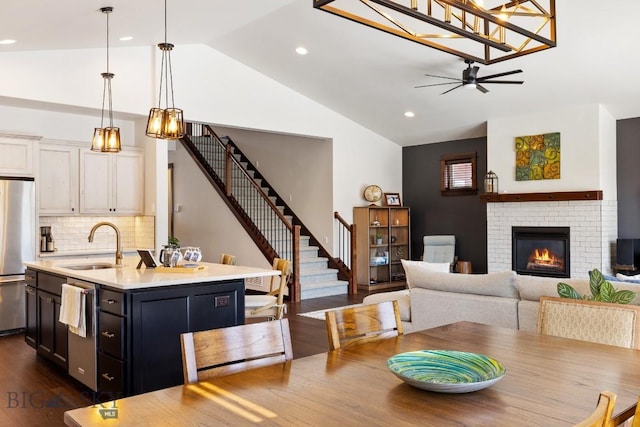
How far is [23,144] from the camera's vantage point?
255 inches

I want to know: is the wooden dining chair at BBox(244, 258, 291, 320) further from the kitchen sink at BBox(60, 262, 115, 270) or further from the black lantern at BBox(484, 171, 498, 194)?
→ the black lantern at BBox(484, 171, 498, 194)

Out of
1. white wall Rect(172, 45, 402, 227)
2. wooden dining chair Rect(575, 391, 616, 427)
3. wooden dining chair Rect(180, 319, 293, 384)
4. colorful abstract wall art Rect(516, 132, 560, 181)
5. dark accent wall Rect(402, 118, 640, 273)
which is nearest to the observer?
wooden dining chair Rect(575, 391, 616, 427)

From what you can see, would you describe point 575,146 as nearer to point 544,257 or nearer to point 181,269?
point 544,257

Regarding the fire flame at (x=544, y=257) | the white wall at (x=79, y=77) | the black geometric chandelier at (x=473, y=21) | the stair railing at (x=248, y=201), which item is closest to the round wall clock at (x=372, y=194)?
the stair railing at (x=248, y=201)

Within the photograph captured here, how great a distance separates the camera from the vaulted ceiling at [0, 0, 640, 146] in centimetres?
577

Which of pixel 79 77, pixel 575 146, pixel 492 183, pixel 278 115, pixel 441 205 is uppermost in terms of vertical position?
pixel 79 77

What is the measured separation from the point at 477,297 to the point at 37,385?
358 cm

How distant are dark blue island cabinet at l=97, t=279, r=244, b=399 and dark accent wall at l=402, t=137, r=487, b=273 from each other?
695 centimetres

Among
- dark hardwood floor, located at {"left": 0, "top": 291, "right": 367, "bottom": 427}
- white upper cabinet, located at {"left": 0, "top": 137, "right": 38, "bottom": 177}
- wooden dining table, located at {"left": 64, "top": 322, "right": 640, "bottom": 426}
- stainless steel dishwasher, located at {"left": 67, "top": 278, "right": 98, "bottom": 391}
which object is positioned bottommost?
dark hardwood floor, located at {"left": 0, "top": 291, "right": 367, "bottom": 427}

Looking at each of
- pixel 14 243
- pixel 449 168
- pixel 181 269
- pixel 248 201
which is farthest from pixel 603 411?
pixel 248 201

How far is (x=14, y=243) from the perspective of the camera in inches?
247

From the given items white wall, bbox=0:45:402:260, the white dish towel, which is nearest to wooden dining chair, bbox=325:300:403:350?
the white dish towel

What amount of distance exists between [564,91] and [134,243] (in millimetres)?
6508

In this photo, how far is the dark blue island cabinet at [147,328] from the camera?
366 centimetres
